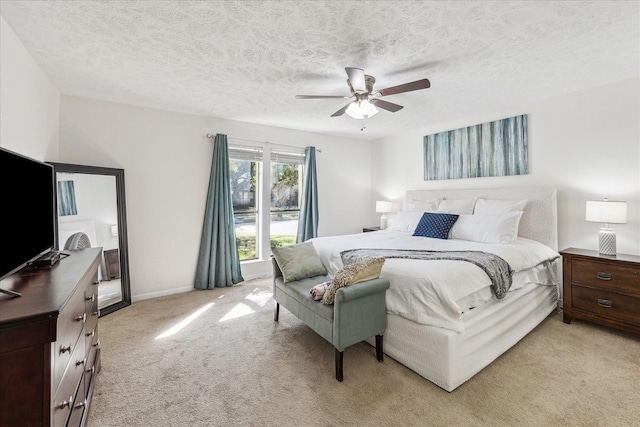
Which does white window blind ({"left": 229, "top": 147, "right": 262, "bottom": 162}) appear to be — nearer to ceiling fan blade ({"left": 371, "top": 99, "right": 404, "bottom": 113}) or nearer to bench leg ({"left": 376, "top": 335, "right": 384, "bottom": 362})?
ceiling fan blade ({"left": 371, "top": 99, "right": 404, "bottom": 113})

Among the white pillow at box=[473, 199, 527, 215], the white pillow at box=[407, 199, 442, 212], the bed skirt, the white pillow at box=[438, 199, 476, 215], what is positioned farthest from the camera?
the white pillow at box=[407, 199, 442, 212]

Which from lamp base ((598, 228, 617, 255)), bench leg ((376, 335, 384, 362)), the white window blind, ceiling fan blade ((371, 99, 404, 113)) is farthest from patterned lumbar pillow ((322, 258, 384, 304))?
the white window blind

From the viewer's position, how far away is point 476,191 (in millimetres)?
3963

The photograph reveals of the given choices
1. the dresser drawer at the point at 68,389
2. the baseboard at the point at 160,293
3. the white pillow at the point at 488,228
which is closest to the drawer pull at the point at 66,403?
the dresser drawer at the point at 68,389

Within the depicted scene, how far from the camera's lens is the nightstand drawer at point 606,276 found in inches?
97.3

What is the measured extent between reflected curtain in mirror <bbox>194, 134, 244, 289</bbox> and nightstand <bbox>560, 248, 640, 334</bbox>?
158 inches

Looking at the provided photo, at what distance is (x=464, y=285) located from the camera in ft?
6.96

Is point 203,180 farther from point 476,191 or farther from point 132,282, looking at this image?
point 476,191

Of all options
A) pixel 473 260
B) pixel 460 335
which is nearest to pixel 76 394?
pixel 460 335

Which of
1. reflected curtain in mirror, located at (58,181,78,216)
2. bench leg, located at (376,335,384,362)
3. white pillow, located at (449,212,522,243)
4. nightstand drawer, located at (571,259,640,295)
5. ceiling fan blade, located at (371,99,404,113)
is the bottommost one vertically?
bench leg, located at (376,335,384,362)

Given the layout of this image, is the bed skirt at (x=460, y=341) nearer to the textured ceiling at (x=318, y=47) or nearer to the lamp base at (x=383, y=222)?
the textured ceiling at (x=318, y=47)

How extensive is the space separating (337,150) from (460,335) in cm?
401

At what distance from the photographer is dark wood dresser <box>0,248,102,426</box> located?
0.93 metres

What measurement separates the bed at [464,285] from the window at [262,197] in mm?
1551
